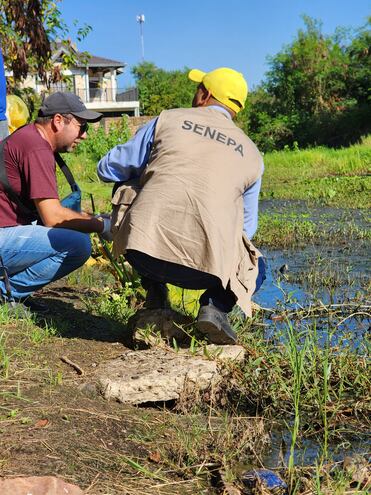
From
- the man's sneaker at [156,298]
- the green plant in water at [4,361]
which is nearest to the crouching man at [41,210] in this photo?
the man's sneaker at [156,298]

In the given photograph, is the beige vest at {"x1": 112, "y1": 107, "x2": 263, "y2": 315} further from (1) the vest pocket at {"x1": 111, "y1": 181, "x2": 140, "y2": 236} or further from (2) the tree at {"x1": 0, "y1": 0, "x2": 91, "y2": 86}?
(2) the tree at {"x1": 0, "y1": 0, "x2": 91, "y2": 86}

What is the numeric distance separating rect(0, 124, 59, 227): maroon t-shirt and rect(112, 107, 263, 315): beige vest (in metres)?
0.54

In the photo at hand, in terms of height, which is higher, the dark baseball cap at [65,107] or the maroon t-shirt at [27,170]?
the dark baseball cap at [65,107]

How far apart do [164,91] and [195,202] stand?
49.8m

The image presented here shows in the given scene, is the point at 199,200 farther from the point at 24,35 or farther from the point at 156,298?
the point at 24,35

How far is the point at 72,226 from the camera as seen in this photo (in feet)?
13.6

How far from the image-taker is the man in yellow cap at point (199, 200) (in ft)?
11.3

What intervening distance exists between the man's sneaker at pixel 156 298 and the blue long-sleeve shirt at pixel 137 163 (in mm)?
633

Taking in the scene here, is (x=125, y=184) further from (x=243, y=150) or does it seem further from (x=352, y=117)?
(x=352, y=117)

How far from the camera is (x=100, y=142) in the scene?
64.6ft

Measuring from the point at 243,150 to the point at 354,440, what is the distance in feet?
4.86

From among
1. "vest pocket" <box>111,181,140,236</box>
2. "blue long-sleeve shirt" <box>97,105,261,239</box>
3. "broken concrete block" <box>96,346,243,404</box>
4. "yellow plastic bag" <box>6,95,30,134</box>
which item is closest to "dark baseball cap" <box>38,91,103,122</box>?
"blue long-sleeve shirt" <box>97,105,261,239</box>

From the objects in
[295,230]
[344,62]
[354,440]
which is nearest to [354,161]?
[295,230]

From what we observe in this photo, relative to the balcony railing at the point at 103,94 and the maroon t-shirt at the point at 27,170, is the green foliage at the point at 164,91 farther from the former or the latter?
the maroon t-shirt at the point at 27,170
